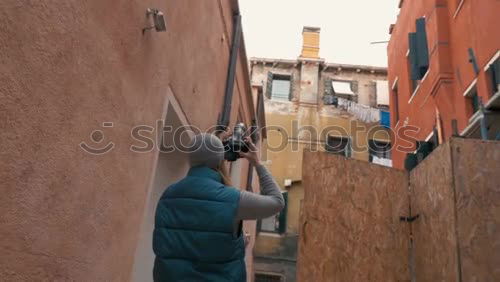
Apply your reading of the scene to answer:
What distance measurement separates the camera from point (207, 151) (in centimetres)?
233

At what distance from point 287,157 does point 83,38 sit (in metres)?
17.8

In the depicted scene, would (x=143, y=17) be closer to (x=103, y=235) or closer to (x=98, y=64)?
(x=98, y=64)

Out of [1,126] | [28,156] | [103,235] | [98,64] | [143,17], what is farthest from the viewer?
[143,17]

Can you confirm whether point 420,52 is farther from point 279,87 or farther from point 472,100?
point 279,87

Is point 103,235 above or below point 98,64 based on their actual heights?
below

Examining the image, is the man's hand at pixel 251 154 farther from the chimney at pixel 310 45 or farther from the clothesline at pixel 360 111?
the chimney at pixel 310 45

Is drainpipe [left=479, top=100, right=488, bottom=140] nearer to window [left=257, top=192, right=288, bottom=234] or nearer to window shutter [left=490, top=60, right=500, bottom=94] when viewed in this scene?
window shutter [left=490, top=60, right=500, bottom=94]

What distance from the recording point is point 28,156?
1.84 meters

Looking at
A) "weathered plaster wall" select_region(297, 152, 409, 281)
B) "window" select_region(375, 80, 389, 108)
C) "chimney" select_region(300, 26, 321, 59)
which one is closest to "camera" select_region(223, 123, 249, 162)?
"weathered plaster wall" select_region(297, 152, 409, 281)

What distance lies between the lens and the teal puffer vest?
81.0 inches

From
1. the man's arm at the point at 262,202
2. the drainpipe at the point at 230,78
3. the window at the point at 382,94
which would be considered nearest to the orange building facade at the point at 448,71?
the drainpipe at the point at 230,78

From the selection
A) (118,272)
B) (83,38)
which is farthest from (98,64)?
(118,272)

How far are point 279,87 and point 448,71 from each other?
12374mm

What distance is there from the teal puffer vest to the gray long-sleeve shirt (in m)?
0.04
